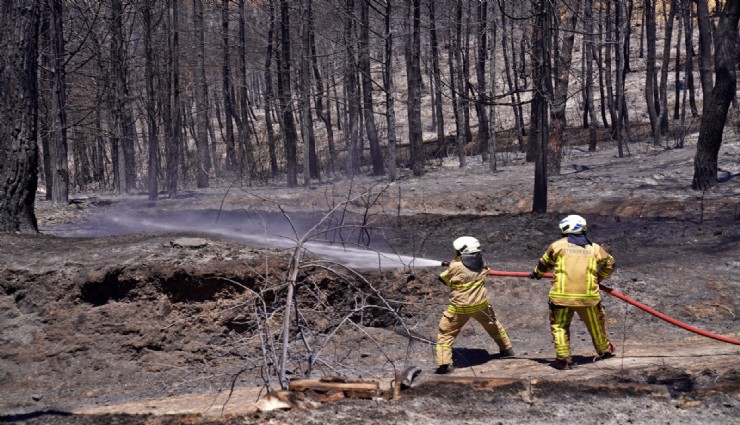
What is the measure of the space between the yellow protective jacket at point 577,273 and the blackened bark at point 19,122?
8744mm

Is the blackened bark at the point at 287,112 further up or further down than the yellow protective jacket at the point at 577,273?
further up

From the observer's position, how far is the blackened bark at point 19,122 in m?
12.6

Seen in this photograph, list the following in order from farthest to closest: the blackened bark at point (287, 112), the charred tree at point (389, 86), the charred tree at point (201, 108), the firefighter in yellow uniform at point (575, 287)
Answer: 1. the charred tree at point (201, 108)
2. the blackened bark at point (287, 112)
3. the charred tree at point (389, 86)
4. the firefighter in yellow uniform at point (575, 287)

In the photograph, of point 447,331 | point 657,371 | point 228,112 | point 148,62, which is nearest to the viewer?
point 657,371

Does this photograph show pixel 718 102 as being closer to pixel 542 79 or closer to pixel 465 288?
pixel 542 79

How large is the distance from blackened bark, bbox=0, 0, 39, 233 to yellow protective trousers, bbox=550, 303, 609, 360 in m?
8.76

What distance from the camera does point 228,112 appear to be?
33312 mm

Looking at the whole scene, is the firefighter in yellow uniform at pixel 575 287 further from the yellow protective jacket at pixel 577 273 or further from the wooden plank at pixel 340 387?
the wooden plank at pixel 340 387

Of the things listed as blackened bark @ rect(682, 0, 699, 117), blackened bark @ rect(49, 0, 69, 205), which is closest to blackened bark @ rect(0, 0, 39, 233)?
blackened bark @ rect(49, 0, 69, 205)

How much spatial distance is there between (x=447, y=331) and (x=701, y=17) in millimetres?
17954

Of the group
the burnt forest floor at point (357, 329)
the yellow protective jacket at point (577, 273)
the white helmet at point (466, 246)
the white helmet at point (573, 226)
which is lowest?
the burnt forest floor at point (357, 329)

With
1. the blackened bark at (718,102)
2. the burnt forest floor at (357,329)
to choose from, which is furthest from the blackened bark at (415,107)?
the burnt forest floor at (357,329)

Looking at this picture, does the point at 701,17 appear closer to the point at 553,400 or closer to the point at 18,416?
the point at 553,400

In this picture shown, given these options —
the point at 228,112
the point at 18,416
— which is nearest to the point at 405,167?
the point at 228,112
